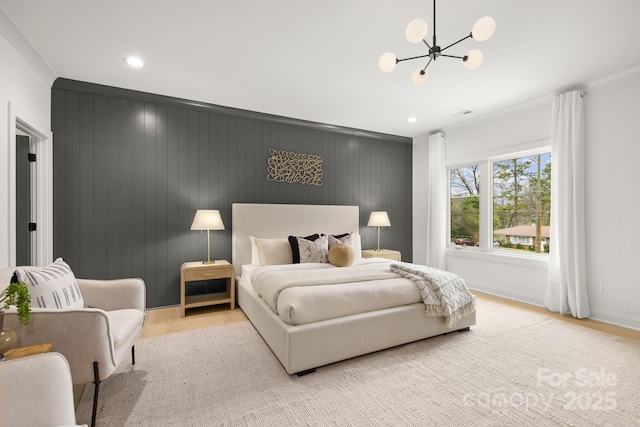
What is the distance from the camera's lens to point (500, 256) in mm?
4219

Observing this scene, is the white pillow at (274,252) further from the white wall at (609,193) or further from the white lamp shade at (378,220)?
the white wall at (609,193)

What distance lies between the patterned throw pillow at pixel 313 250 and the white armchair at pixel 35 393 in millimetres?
2594

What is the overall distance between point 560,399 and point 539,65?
2.88 metres

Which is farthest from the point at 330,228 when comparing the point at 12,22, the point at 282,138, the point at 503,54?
the point at 12,22

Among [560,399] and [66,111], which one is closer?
[560,399]

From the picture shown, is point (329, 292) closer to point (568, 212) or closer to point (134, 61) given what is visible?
point (134, 61)

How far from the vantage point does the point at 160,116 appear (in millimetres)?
3666

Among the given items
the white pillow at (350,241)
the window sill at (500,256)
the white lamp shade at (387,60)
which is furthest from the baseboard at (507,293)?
the white lamp shade at (387,60)

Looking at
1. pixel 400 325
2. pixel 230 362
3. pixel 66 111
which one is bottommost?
pixel 230 362

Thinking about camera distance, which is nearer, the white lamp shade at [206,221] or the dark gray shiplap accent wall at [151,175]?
the dark gray shiplap accent wall at [151,175]

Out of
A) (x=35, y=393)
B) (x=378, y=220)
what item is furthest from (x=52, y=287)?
(x=378, y=220)

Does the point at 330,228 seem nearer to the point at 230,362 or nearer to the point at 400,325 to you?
the point at 400,325

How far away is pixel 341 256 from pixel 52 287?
249 centimetres

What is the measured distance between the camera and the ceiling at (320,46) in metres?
2.10
